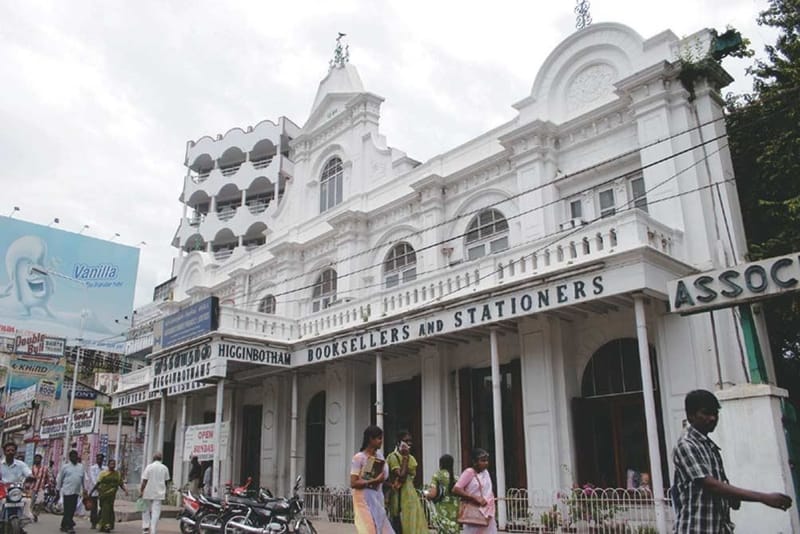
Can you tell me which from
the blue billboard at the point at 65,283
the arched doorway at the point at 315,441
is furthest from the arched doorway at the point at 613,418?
the blue billboard at the point at 65,283

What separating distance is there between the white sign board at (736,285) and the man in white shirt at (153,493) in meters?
9.22

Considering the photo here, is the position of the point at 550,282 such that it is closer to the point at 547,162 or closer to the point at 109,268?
the point at 547,162

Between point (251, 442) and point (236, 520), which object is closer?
point (236, 520)

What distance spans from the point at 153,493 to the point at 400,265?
876 cm

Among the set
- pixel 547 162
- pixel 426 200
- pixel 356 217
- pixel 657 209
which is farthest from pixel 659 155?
pixel 356 217

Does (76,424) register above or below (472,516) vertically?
above

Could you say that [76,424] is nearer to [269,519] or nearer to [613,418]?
[269,519]

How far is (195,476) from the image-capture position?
1958cm

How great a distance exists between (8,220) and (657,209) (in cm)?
2411

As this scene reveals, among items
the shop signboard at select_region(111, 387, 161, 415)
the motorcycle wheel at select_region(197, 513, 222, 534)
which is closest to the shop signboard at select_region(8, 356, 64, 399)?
the shop signboard at select_region(111, 387, 161, 415)

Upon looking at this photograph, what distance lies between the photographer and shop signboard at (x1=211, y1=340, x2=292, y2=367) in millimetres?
17062

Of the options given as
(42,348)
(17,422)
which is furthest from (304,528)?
(17,422)

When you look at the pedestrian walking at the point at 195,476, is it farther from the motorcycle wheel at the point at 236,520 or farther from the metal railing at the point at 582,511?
the metal railing at the point at 582,511

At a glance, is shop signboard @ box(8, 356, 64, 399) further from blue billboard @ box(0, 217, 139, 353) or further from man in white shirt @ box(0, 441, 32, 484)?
man in white shirt @ box(0, 441, 32, 484)
